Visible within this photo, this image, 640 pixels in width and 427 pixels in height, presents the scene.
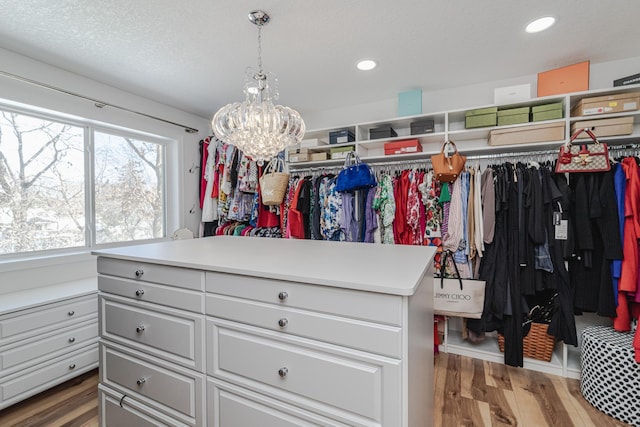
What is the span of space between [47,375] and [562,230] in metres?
3.70

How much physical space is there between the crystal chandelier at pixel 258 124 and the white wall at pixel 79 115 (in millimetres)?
1637

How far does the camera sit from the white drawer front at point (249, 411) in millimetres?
1005

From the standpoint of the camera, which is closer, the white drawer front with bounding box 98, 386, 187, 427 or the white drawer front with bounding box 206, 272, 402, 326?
the white drawer front with bounding box 206, 272, 402, 326

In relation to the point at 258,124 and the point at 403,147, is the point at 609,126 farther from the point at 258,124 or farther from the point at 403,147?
the point at 258,124

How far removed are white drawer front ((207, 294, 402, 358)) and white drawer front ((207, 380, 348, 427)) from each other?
28cm

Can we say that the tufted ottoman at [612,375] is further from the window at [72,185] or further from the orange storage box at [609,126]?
the window at [72,185]

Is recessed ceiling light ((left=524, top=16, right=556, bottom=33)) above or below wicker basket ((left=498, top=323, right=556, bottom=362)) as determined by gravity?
above

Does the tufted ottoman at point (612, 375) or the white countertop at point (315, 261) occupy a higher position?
the white countertop at point (315, 261)

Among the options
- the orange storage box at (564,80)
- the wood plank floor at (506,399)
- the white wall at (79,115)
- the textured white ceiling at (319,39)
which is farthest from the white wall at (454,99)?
the wood plank floor at (506,399)

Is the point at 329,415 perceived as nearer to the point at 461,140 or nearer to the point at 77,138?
the point at 461,140

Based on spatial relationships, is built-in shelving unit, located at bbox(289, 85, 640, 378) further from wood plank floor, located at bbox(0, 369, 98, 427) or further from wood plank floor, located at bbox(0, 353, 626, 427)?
wood plank floor, located at bbox(0, 369, 98, 427)

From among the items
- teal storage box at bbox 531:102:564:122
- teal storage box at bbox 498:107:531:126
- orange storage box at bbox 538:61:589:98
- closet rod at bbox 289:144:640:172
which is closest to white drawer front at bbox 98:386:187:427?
closet rod at bbox 289:144:640:172

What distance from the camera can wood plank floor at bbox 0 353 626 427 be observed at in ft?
5.56

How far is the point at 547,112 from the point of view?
220 centimetres
